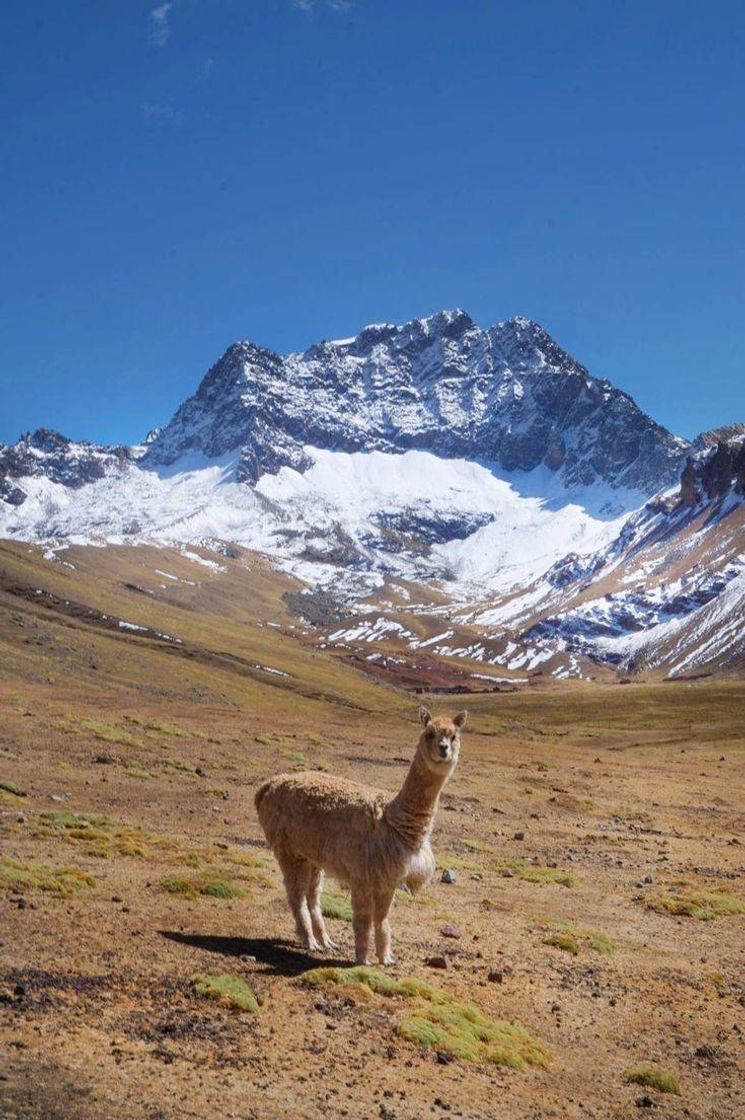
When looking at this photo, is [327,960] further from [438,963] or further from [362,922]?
[438,963]

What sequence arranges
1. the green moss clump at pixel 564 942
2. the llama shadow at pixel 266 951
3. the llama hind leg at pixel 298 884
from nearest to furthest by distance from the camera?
the llama shadow at pixel 266 951 → the llama hind leg at pixel 298 884 → the green moss clump at pixel 564 942

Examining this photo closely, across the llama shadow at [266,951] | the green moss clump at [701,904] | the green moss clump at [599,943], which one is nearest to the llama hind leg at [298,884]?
the llama shadow at [266,951]

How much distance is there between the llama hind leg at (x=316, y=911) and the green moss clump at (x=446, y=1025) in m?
2.01

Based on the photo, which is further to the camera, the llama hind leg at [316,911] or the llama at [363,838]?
the llama hind leg at [316,911]

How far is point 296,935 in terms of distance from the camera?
17438 millimetres

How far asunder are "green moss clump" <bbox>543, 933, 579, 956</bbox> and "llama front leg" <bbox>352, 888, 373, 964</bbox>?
6080 millimetres

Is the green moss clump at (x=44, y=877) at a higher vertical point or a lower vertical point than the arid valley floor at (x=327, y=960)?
lower

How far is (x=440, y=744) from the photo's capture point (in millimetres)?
15766

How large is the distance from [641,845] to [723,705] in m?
136

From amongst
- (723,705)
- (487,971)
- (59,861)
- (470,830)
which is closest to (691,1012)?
(487,971)

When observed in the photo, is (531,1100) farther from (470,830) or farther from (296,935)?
(470,830)

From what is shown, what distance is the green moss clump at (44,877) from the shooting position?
17.7m

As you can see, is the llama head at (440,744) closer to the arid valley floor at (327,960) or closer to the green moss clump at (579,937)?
the arid valley floor at (327,960)

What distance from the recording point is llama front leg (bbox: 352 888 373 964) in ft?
51.4
